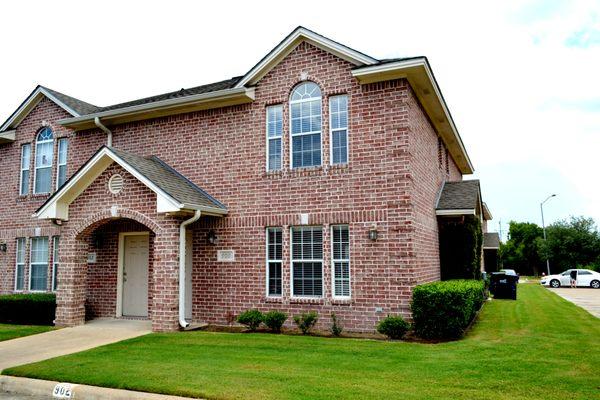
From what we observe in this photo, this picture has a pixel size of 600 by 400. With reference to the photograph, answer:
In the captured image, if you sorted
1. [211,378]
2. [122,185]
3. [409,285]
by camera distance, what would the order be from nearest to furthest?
[211,378] < [409,285] < [122,185]

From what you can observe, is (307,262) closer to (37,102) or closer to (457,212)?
(457,212)

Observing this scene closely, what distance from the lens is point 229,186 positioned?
13891 mm

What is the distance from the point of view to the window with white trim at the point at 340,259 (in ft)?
40.4

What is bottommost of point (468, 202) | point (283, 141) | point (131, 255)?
point (131, 255)

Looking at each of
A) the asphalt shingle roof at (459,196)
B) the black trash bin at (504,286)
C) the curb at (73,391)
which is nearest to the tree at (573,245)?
the black trash bin at (504,286)

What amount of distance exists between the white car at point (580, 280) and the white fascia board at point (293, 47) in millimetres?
30804

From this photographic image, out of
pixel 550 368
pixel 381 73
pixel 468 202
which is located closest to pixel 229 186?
pixel 381 73

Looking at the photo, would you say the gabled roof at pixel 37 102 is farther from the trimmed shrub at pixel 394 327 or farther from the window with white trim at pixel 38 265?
the trimmed shrub at pixel 394 327

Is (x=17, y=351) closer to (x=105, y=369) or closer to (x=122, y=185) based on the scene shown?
(x=105, y=369)

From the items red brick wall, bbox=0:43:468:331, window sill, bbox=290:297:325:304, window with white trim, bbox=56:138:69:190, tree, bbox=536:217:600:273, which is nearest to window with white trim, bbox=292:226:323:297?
window sill, bbox=290:297:325:304

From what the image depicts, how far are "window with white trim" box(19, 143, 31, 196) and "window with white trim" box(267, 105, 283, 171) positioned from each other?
31.5 ft

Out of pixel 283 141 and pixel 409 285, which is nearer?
pixel 409 285

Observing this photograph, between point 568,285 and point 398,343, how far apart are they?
31.1 meters

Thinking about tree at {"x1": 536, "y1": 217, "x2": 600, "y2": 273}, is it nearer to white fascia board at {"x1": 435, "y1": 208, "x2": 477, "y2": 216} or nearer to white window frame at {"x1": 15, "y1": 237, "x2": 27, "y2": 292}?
white fascia board at {"x1": 435, "y1": 208, "x2": 477, "y2": 216}
